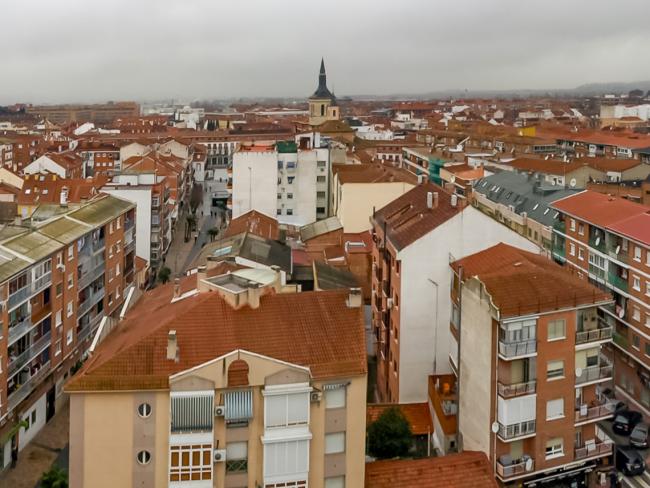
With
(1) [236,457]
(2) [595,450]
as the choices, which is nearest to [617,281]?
(2) [595,450]

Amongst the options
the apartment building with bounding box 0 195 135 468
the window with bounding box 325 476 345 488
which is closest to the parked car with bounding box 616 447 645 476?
the window with bounding box 325 476 345 488

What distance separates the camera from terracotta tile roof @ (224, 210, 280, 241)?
126 ft

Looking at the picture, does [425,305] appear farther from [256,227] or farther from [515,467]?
[256,227]

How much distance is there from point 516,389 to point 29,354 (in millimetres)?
15457

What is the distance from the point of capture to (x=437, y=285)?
25.3 meters

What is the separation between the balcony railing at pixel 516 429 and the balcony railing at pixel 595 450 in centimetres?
188

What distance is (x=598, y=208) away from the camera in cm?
3319

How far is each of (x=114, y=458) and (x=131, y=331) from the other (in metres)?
3.44

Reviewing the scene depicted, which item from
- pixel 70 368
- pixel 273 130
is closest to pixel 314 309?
pixel 70 368

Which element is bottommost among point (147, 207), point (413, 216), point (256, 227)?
point (256, 227)

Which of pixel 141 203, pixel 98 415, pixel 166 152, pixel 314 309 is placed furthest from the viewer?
pixel 166 152

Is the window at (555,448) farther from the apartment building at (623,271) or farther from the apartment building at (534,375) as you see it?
the apartment building at (623,271)

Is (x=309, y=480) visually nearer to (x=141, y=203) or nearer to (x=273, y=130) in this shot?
(x=141, y=203)

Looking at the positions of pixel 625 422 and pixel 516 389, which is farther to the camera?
pixel 625 422
